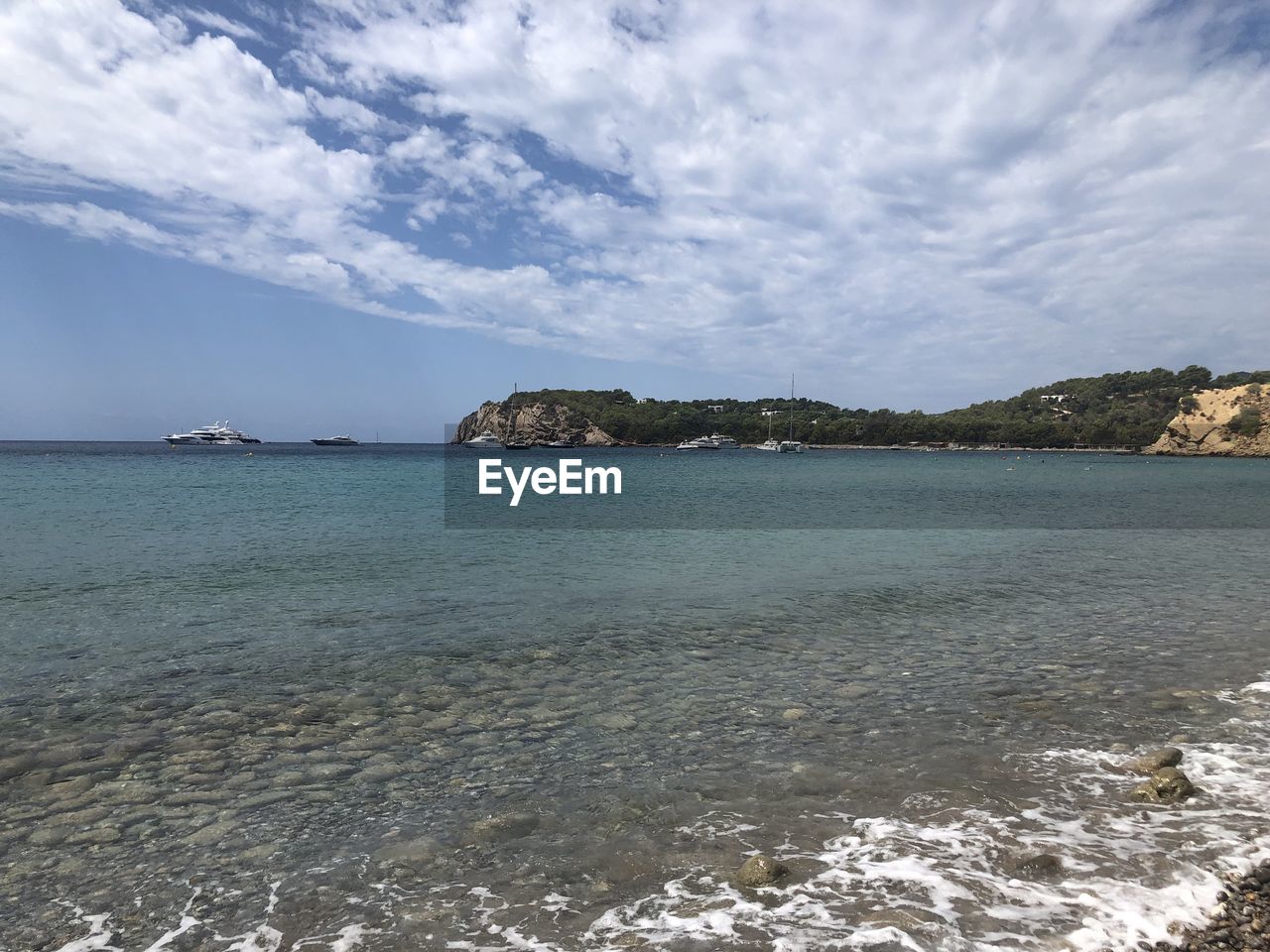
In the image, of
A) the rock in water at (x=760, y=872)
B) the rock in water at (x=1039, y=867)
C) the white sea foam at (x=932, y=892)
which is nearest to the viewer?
the white sea foam at (x=932, y=892)

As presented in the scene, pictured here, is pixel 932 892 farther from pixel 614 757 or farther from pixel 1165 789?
pixel 614 757

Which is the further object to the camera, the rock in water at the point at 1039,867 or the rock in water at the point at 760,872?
the rock in water at the point at 1039,867

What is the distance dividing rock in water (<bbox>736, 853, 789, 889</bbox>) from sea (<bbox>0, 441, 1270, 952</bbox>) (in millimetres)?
136

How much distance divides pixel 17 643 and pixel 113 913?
12.4 m

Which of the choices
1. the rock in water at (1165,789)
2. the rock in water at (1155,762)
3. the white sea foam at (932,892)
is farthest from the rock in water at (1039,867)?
the rock in water at (1155,762)

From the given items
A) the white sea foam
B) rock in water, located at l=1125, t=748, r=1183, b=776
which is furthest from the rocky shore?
rock in water, located at l=1125, t=748, r=1183, b=776

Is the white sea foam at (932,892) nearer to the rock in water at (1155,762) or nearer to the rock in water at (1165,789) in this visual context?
the rock in water at (1165,789)

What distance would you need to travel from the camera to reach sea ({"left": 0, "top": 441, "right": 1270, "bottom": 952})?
6.23 metres

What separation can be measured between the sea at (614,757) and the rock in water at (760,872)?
14 centimetres

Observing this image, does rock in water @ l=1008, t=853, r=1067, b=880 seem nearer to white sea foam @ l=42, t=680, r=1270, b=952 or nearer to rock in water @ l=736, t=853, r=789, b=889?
white sea foam @ l=42, t=680, r=1270, b=952

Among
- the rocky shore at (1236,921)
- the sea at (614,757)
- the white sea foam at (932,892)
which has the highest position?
the rocky shore at (1236,921)

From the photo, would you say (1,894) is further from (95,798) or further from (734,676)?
(734,676)

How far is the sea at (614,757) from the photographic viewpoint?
20.5ft

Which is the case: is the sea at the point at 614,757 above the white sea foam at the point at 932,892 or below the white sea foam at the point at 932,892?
below
